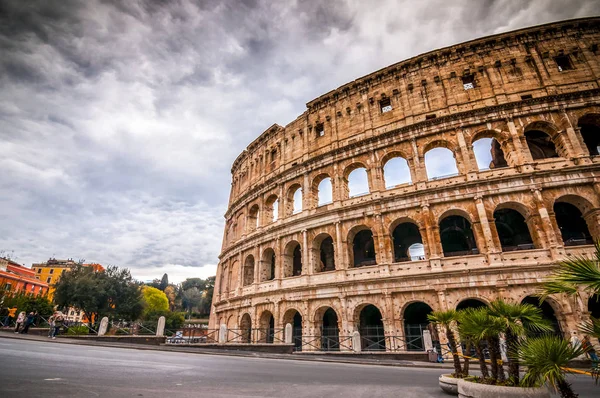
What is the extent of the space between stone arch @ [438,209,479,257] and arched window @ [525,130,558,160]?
21.9 ft

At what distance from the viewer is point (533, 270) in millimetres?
13164

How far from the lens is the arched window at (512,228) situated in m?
16.4

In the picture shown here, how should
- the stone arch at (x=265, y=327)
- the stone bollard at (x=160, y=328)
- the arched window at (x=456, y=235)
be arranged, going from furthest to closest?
1. the stone arch at (x=265, y=327)
2. the arched window at (x=456, y=235)
3. the stone bollard at (x=160, y=328)

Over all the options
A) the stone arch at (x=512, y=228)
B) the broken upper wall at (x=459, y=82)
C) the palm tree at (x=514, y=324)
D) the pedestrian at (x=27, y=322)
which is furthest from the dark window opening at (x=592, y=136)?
the pedestrian at (x=27, y=322)

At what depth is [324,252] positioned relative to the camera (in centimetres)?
2097

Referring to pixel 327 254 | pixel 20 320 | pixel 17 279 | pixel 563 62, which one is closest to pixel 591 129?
pixel 563 62

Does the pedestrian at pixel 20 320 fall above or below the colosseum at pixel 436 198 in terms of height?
below

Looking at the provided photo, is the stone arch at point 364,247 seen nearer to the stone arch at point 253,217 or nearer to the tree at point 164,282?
the stone arch at point 253,217

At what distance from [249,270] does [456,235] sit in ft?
50.0

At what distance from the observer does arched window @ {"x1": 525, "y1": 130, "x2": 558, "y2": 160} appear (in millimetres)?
18234

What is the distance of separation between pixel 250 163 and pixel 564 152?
883 inches

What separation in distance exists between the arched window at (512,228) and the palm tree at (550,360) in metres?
16.2

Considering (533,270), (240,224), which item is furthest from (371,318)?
(240,224)

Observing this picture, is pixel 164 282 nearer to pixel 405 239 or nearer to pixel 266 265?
pixel 266 265
